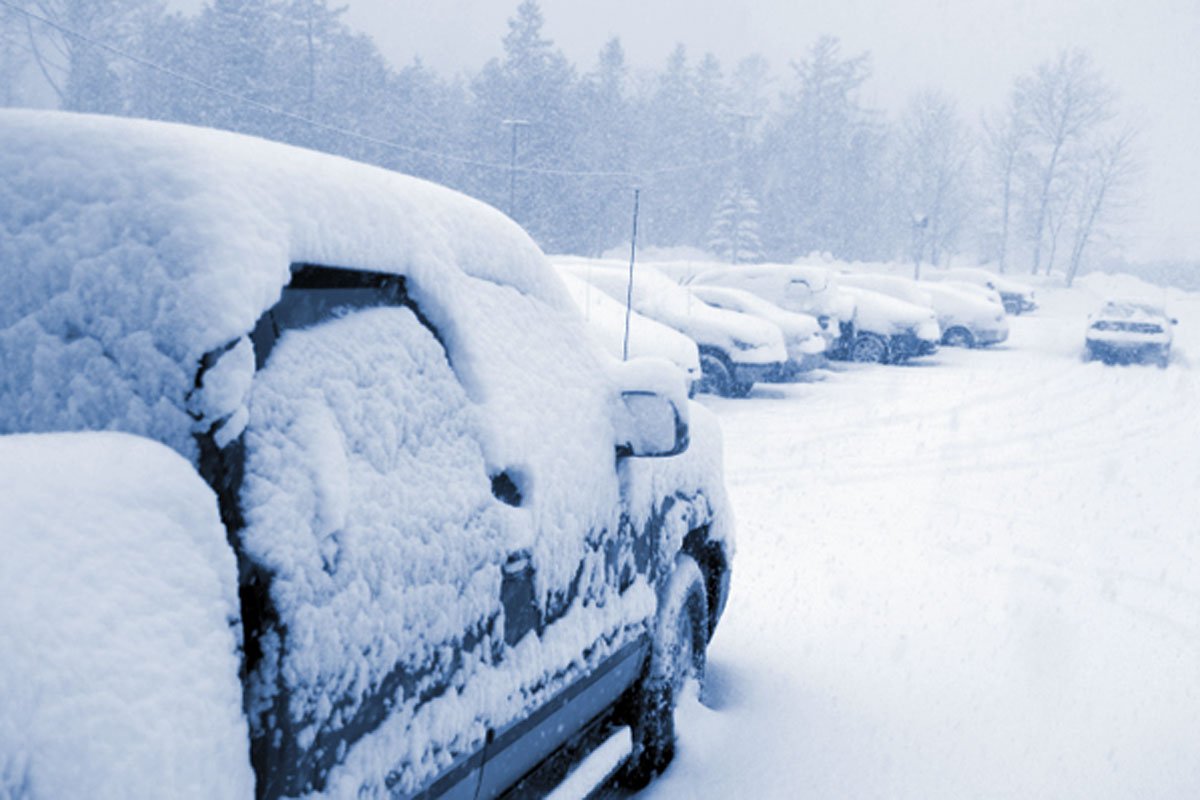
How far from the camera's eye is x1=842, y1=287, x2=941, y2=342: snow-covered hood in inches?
706

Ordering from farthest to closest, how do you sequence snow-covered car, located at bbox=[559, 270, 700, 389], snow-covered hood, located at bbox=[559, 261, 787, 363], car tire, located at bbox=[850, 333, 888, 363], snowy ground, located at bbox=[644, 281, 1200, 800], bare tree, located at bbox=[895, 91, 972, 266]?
bare tree, located at bbox=[895, 91, 972, 266] → car tire, located at bbox=[850, 333, 888, 363] → snow-covered hood, located at bbox=[559, 261, 787, 363] → snow-covered car, located at bbox=[559, 270, 700, 389] → snowy ground, located at bbox=[644, 281, 1200, 800]

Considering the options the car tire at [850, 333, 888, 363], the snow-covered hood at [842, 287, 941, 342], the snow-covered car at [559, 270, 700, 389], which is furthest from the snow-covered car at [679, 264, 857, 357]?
the snow-covered car at [559, 270, 700, 389]

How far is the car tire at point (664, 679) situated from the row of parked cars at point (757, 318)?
13.7 ft

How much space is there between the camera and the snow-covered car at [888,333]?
17875mm

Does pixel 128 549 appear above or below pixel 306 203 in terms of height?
below

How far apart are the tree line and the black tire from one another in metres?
25.7

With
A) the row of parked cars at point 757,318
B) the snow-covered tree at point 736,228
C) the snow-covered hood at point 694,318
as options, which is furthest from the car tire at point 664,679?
the snow-covered tree at point 736,228

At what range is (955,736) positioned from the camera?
380cm

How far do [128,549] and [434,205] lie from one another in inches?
50.8

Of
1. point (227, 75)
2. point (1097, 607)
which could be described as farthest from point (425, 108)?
point (1097, 607)

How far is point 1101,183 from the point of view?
58.9m

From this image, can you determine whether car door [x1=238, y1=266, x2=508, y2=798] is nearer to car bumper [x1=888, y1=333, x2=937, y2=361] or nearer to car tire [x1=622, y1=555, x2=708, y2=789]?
car tire [x1=622, y1=555, x2=708, y2=789]

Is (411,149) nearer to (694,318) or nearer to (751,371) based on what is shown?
(694,318)

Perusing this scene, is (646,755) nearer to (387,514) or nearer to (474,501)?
(474,501)
